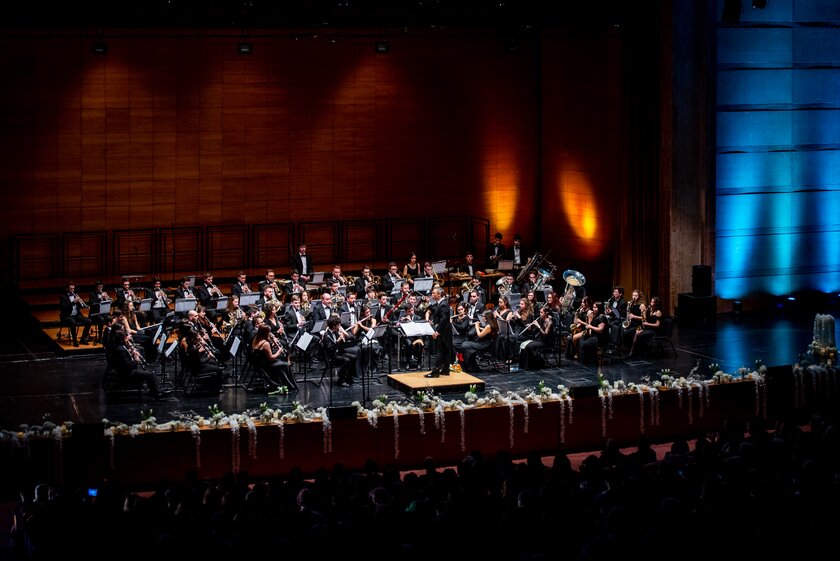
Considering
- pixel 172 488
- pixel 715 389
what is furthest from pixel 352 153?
pixel 172 488

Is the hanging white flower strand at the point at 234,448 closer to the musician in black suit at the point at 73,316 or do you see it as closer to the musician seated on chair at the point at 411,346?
the musician seated on chair at the point at 411,346

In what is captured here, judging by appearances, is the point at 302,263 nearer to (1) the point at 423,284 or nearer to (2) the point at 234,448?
(1) the point at 423,284

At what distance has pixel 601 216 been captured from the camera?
24109mm

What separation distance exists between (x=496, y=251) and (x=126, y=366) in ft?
34.4

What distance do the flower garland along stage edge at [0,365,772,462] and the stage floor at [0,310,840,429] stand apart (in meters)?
0.50

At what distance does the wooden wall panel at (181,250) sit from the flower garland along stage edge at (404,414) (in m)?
9.24

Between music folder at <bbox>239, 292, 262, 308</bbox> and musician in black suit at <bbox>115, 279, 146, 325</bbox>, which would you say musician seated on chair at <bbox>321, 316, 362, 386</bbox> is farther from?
musician in black suit at <bbox>115, 279, 146, 325</bbox>

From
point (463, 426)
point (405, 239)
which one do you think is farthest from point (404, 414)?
point (405, 239)

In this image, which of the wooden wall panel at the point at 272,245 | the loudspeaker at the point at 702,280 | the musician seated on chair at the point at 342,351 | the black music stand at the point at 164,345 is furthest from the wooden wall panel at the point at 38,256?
Result: the loudspeaker at the point at 702,280

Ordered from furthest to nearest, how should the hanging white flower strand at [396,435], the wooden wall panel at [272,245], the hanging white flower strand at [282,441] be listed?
the wooden wall panel at [272,245], the hanging white flower strand at [396,435], the hanging white flower strand at [282,441]

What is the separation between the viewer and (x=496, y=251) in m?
23.7

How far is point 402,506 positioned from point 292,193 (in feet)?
54.1

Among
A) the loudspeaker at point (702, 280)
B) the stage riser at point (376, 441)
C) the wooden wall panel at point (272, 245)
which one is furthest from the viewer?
the wooden wall panel at point (272, 245)

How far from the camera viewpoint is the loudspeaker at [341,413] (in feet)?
42.8
